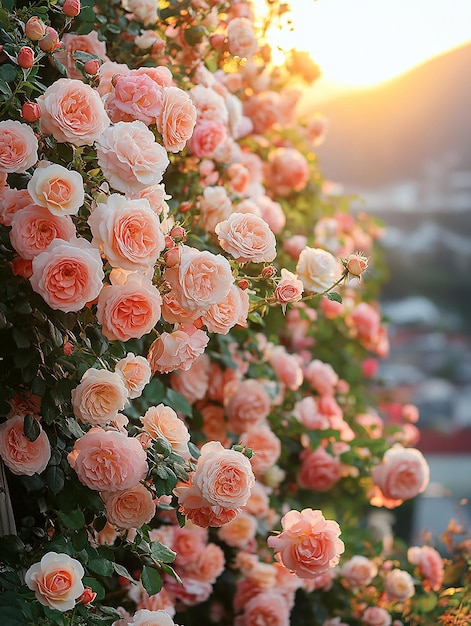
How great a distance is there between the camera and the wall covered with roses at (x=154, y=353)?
3.01 ft

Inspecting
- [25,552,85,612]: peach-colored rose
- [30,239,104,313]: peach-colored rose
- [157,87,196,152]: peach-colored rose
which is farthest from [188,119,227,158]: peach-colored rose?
[25,552,85,612]: peach-colored rose

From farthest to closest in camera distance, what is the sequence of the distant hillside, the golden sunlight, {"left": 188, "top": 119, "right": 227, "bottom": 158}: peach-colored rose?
the distant hillside → the golden sunlight → {"left": 188, "top": 119, "right": 227, "bottom": 158}: peach-colored rose

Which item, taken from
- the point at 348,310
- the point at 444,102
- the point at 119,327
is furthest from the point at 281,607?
the point at 444,102

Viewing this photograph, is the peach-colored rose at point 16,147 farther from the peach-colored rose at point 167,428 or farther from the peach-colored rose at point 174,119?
the peach-colored rose at point 167,428

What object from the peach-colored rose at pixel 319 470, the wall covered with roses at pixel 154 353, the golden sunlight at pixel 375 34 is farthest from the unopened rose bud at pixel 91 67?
the peach-colored rose at pixel 319 470

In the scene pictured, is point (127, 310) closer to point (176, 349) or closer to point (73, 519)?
point (176, 349)

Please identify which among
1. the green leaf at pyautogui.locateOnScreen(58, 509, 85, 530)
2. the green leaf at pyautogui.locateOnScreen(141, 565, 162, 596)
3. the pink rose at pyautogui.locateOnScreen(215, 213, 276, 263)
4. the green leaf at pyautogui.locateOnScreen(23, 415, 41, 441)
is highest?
the pink rose at pyautogui.locateOnScreen(215, 213, 276, 263)

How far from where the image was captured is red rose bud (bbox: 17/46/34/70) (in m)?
0.92

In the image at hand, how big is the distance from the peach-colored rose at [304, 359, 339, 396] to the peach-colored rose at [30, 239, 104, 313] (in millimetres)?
935

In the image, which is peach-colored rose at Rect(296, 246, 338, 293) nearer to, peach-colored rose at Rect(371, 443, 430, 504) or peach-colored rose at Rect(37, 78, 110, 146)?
peach-colored rose at Rect(37, 78, 110, 146)

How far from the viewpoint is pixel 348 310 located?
2.04m

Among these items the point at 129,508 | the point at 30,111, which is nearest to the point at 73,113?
the point at 30,111

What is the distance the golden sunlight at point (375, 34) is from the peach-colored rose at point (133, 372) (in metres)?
0.88

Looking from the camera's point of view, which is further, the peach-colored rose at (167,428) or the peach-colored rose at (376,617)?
the peach-colored rose at (376,617)
